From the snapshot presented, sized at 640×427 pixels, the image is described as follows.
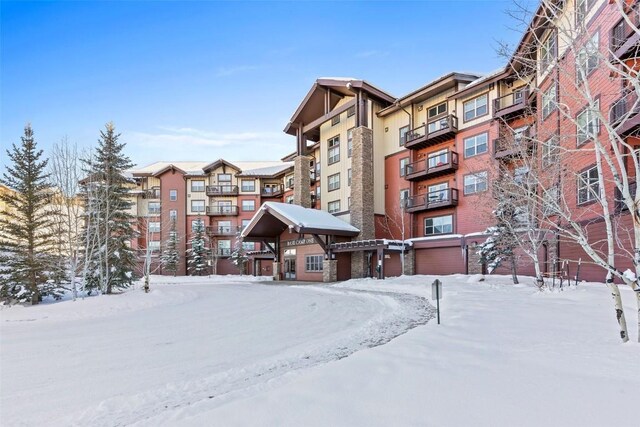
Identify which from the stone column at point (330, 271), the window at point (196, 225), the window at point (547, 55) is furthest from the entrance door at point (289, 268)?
the window at point (547, 55)

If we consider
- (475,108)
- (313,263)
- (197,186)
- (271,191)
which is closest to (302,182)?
(313,263)

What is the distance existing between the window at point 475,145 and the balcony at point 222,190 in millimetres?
29618

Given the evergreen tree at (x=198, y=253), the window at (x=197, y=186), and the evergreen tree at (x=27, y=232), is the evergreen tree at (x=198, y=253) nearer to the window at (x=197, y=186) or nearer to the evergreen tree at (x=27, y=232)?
the window at (x=197, y=186)

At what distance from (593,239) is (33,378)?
17539 mm

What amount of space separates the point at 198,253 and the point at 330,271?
2169cm

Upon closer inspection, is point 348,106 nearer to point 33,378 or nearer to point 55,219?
point 55,219

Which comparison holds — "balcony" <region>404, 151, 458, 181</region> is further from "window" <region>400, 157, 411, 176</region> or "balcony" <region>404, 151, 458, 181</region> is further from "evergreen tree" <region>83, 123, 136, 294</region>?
"evergreen tree" <region>83, 123, 136, 294</region>

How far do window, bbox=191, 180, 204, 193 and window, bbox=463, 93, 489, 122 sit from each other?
33.5 metres

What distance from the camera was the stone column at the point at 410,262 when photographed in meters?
24.5

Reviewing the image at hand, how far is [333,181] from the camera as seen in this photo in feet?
101

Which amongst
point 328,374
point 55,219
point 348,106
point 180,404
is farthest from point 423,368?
point 348,106

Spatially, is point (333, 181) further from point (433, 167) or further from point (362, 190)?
point (433, 167)

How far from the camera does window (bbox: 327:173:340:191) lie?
3011 cm

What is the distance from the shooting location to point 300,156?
108 feet
